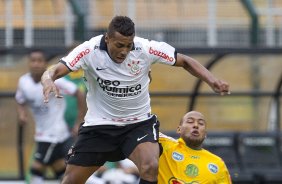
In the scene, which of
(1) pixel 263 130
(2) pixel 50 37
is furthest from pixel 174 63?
(2) pixel 50 37

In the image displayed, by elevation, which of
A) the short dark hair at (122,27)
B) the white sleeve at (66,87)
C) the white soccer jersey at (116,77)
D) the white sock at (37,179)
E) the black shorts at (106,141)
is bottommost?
the white sock at (37,179)

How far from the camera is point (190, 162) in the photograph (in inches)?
321

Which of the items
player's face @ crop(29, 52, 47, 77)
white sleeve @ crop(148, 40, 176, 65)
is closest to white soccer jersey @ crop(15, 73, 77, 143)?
player's face @ crop(29, 52, 47, 77)

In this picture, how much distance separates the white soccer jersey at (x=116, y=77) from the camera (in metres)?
7.78

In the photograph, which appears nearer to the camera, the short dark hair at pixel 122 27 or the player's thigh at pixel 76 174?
the short dark hair at pixel 122 27

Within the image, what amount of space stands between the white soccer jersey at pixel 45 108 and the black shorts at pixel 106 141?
11.2 feet

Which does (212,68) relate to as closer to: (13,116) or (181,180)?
(13,116)

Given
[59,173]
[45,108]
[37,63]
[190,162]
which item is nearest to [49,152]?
[59,173]

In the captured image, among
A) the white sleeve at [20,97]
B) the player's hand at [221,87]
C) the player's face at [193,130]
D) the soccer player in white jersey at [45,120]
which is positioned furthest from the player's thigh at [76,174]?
the white sleeve at [20,97]

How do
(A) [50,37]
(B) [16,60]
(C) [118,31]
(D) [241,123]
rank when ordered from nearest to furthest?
(C) [118,31] < (B) [16,60] < (D) [241,123] < (A) [50,37]

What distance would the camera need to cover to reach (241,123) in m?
13.7

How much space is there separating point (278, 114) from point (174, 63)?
5.46m

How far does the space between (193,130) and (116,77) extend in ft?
2.74

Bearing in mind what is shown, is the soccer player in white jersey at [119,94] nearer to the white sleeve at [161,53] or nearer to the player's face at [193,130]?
the white sleeve at [161,53]
